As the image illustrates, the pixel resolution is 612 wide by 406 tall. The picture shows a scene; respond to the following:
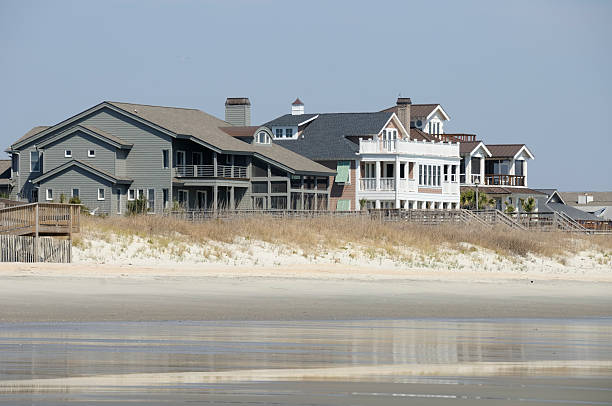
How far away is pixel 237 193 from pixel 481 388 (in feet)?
169

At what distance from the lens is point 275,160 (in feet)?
200

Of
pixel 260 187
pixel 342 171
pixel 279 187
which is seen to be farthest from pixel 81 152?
pixel 342 171

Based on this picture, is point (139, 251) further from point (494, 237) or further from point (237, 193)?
point (237, 193)

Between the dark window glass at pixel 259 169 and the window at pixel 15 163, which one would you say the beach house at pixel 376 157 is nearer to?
the dark window glass at pixel 259 169

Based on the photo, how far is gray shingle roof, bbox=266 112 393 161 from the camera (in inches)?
2736

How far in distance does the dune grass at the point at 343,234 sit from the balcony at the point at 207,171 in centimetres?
2039

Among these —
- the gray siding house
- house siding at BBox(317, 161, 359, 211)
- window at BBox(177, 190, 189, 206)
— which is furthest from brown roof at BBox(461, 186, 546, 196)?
window at BBox(177, 190, 189, 206)

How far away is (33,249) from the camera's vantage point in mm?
26875

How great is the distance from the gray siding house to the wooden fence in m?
28.7

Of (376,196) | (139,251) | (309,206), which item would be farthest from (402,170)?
(139,251)

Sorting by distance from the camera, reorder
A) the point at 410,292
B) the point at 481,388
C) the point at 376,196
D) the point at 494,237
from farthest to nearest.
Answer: the point at 376,196 < the point at 494,237 < the point at 410,292 < the point at 481,388

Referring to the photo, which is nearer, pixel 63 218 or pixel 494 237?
pixel 63 218

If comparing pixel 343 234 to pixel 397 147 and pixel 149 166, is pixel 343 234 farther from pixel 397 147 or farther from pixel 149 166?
pixel 397 147

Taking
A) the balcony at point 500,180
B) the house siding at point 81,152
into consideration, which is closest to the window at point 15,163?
the house siding at point 81,152
